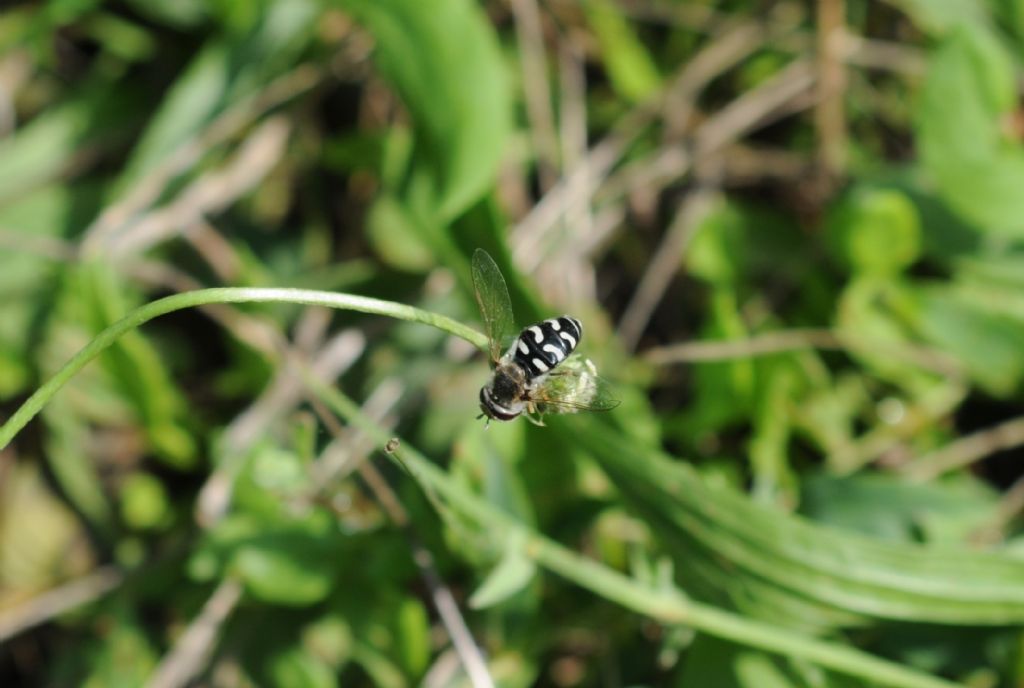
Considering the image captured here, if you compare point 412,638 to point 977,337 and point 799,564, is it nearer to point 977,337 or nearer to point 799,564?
point 799,564

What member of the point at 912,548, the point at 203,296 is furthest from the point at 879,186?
the point at 203,296

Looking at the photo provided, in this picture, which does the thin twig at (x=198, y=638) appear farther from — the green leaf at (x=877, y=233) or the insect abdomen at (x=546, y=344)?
the green leaf at (x=877, y=233)

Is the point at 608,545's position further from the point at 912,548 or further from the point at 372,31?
the point at 372,31

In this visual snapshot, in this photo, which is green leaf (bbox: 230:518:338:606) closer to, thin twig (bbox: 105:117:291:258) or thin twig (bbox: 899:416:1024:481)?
thin twig (bbox: 105:117:291:258)

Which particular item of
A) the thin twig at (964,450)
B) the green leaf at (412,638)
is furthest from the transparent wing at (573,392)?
the thin twig at (964,450)

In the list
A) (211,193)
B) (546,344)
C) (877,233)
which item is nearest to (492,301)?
(546,344)

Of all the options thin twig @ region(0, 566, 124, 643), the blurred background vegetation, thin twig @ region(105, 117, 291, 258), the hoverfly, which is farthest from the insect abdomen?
thin twig @ region(0, 566, 124, 643)

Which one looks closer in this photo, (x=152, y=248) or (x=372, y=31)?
(x=372, y=31)

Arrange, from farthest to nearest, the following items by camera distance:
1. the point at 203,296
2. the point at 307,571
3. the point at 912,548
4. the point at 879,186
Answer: the point at 879,186 → the point at 307,571 → the point at 912,548 → the point at 203,296
